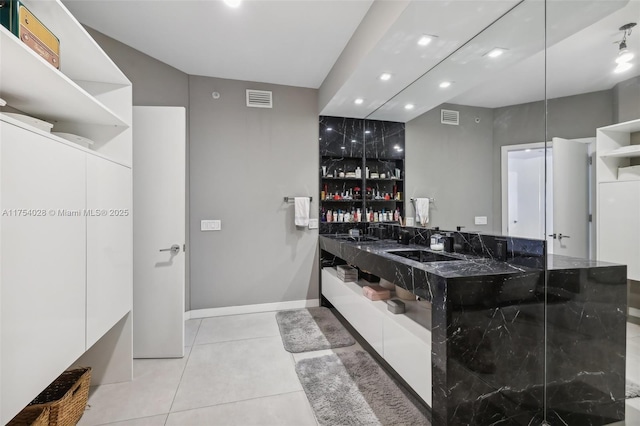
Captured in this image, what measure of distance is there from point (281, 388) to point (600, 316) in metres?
1.88

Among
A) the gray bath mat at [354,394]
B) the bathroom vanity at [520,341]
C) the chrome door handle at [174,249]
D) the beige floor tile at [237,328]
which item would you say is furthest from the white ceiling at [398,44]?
the beige floor tile at [237,328]

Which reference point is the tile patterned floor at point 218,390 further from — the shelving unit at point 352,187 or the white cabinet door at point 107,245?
the shelving unit at point 352,187

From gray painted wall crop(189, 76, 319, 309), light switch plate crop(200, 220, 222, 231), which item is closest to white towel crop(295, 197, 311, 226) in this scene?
gray painted wall crop(189, 76, 319, 309)

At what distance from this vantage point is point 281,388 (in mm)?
1981

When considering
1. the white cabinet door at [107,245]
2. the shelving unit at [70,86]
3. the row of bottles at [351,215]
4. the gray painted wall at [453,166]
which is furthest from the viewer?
the row of bottles at [351,215]

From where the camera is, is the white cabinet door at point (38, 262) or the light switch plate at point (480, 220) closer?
the white cabinet door at point (38, 262)

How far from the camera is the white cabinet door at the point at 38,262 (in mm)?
1035

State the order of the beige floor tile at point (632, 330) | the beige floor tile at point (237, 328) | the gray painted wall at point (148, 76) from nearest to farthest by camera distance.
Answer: the beige floor tile at point (632, 330)
the gray painted wall at point (148, 76)
the beige floor tile at point (237, 328)

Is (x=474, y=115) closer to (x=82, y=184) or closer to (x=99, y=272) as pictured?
(x=82, y=184)

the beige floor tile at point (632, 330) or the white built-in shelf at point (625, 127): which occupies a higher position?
the white built-in shelf at point (625, 127)

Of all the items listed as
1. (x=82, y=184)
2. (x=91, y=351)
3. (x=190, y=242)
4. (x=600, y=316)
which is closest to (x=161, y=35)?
(x=82, y=184)

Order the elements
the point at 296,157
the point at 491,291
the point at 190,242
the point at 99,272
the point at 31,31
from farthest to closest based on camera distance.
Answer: the point at 296,157, the point at 190,242, the point at 99,272, the point at 491,291, the point at 31,31

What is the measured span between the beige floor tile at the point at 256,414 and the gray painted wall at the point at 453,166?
1.67m

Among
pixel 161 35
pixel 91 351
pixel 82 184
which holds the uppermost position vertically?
pixel 161 35
